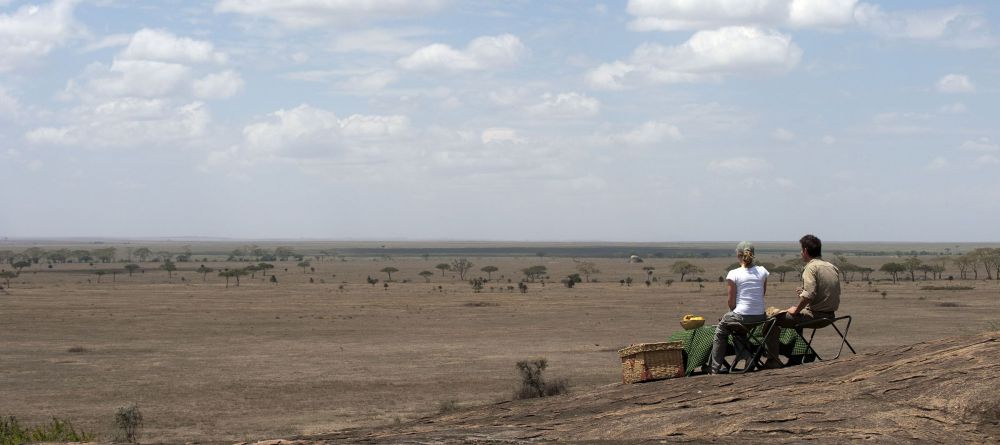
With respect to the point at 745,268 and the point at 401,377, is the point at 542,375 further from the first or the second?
the point at 745,268

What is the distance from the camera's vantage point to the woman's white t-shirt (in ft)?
37.7

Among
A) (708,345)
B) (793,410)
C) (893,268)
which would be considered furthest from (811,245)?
(893,268)

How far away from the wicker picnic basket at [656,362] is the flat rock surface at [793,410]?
49cm

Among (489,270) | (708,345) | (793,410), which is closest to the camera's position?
(793,410)

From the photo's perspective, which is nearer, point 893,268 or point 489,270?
point 893,268

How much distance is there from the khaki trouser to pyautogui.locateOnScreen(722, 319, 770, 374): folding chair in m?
0.12

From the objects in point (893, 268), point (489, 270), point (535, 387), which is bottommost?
point (535, 387)

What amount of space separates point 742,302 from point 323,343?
3017 cm

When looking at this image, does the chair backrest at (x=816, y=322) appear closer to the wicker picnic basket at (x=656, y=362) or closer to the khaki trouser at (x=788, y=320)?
the khaki trouser at (x=788, y=320)

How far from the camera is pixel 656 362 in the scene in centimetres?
1145

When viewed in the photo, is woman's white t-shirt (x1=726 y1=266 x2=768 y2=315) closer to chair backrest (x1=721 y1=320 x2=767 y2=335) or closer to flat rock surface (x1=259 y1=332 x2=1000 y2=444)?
chair backrest (x1=721 y1=320 x2=767 y2=335)

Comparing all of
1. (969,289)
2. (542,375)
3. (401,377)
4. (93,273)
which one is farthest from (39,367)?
(93,273)

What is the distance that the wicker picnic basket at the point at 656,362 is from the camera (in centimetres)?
1140

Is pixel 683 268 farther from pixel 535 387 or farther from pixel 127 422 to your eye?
pixel 127 422
